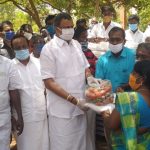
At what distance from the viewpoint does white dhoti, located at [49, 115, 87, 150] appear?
430cm

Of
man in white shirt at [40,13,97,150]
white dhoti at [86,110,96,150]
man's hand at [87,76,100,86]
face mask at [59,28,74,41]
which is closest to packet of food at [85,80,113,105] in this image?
man's hand at [87,76,100,86]

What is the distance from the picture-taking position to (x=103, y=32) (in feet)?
21.9

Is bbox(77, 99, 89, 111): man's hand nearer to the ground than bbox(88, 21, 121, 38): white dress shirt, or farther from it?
nearer to the ground

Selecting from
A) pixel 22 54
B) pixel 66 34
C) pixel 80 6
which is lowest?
pixel 22 54

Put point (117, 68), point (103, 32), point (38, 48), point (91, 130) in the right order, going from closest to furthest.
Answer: point (117, 68) < point (91, 130) < point (38, 48) < point (103, 32)

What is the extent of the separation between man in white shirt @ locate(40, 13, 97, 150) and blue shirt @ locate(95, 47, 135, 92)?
10.0 inches

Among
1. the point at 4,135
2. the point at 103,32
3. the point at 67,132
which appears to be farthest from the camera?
the point at 103,32

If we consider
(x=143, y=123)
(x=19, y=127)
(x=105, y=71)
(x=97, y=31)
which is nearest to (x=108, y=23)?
(x=97, y=31)

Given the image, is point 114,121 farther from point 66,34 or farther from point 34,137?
point 34,137

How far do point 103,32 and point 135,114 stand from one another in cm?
380

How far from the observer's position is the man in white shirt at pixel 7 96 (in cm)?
388

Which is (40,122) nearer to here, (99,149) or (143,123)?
(99,149)

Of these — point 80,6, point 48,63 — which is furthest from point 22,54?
point 80,6

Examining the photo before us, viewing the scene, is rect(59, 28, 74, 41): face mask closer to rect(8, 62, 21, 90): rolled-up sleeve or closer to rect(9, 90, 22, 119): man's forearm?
rect(8, 62, 21, 90): rolled-up sleeve
